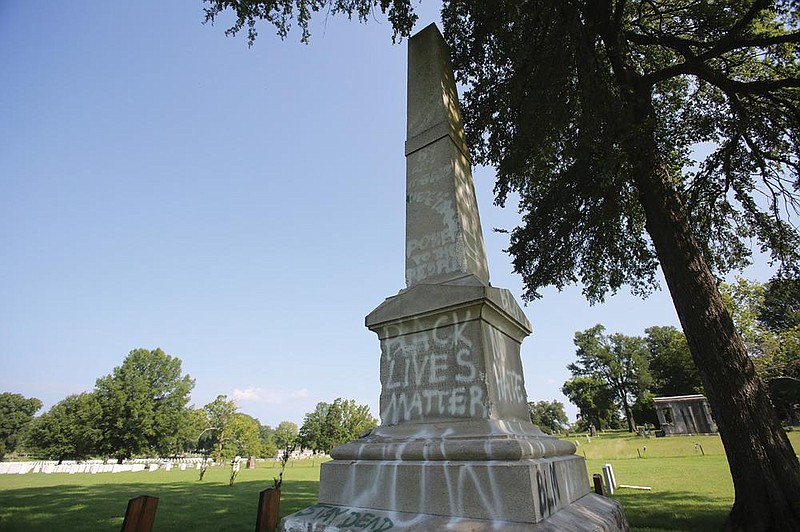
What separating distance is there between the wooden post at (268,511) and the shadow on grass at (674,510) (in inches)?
252

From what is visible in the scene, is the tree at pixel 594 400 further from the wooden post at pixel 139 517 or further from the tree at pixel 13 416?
the tree at pixel 13 416

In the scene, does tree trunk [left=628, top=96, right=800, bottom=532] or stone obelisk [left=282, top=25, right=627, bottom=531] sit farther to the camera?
tree trunk [left=628, top=96, right=800, bottom=532]

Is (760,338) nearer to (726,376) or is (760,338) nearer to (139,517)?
(726,376)

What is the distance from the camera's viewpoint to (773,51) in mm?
7637

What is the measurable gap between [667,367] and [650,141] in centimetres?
6605

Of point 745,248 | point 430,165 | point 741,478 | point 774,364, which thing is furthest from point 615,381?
point 430,165

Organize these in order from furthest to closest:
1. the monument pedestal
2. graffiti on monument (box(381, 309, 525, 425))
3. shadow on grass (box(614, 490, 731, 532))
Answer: shadow on grass (box(614, 490, 731, 532)), graffiti on monument (box(381, 309, 525, 425)), the monument pedestal

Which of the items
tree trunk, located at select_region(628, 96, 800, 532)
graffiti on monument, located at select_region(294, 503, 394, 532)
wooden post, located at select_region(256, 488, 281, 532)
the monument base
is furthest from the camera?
tree trunk, located at select_region(628, 96, 800, 532)

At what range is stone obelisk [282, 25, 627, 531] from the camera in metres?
2.07

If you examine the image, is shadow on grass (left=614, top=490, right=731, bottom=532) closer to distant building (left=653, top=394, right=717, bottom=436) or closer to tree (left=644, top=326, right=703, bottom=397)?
distant building (left=653, top=394, right=717, bottom=436)

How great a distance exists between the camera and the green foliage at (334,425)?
36.6m

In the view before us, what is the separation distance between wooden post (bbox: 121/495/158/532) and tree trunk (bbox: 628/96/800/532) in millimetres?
7642

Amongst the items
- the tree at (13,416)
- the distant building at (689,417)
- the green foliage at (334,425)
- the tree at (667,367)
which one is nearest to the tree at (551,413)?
the tree at (667,367)

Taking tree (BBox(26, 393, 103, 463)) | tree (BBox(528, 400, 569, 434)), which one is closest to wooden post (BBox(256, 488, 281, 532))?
tree (BBox(26, 393, 103, 463))
